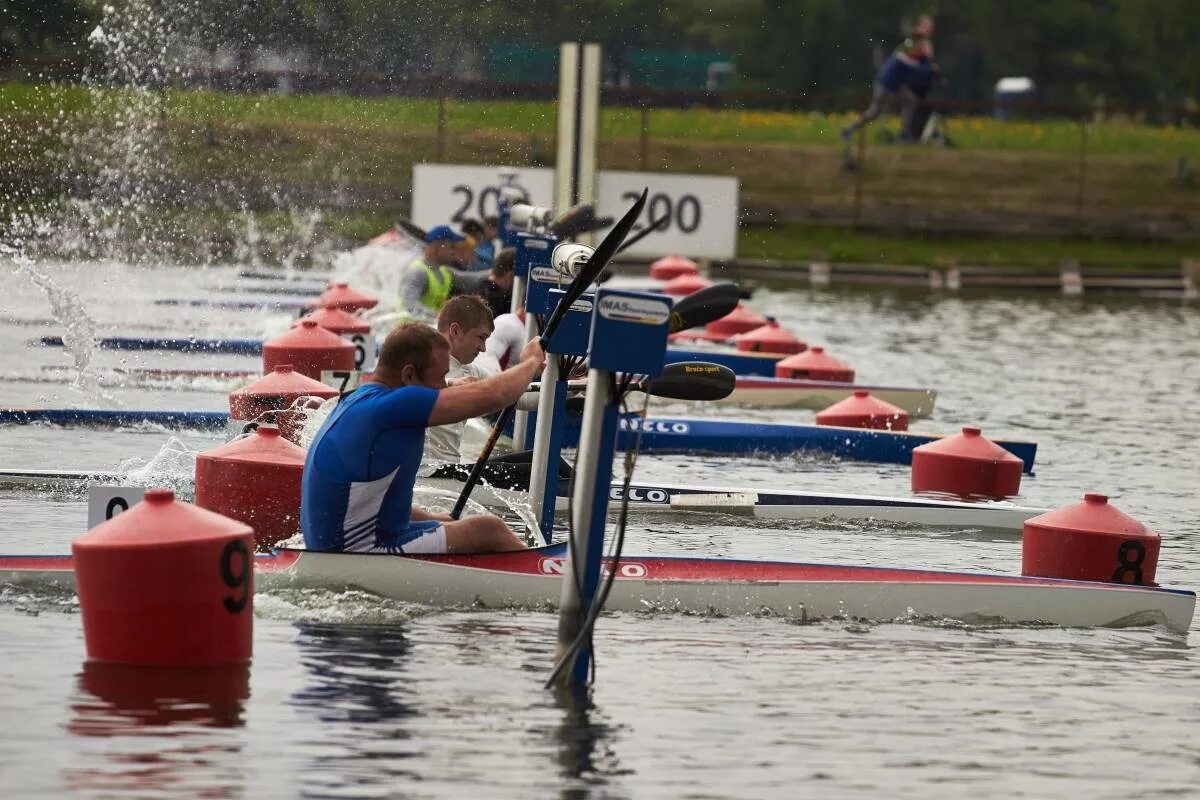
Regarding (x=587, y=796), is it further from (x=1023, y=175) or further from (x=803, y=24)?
(x=803, y=24)

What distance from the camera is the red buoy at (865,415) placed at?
16.9 meters

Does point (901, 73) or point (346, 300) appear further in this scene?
point (901, 73)

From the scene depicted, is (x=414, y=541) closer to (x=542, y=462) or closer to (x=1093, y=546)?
(x=542, y=462)

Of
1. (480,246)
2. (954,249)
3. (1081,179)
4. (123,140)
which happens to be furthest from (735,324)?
(123,140)

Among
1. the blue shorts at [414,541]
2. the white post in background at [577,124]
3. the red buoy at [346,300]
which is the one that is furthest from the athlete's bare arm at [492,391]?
the white post in background at [577,124]

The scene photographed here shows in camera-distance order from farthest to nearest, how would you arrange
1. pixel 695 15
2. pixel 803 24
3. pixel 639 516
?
pixel 803 24
pixel 695 15
pixel 639 516

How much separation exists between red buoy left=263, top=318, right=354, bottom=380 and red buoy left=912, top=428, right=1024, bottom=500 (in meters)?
3.91

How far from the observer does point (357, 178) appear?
45.9m

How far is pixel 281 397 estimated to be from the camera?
41.2 ft

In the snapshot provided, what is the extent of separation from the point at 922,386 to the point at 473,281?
5.45 metres

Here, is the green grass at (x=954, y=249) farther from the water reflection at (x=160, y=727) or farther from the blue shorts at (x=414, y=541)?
the water reflection at (x=160, y=727)

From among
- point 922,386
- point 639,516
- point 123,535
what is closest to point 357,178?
point 922,386

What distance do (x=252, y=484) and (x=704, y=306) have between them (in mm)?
2980

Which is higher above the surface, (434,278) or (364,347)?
(434,278)
